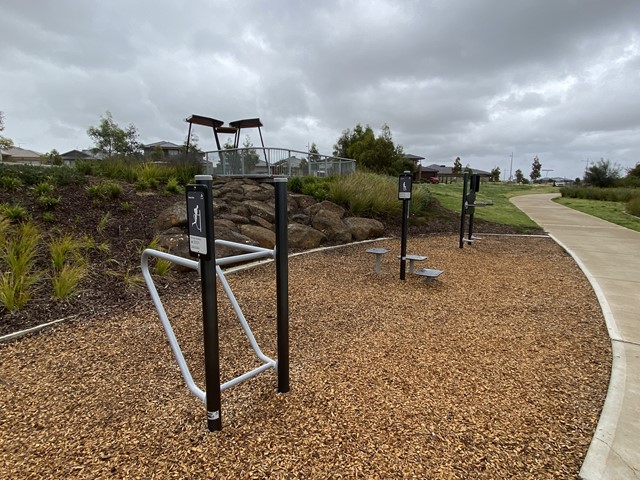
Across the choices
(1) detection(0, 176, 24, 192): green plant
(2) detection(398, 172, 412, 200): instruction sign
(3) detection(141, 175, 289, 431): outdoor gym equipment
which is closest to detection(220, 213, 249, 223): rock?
(2) detection(398, 172, 412, 200): instruction sign

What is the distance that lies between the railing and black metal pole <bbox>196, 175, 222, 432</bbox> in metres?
10.7

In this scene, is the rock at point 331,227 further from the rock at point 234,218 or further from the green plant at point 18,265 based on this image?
the green plant at point 18,265

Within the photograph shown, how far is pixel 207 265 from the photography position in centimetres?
188

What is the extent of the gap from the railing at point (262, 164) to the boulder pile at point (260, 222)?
277 cm

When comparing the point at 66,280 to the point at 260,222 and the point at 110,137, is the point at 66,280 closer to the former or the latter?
the point at 260,222

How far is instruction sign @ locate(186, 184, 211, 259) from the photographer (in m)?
1.78

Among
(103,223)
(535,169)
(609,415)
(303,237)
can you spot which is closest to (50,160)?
(103,223)

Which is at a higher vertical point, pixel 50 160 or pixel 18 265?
pixel 50 160

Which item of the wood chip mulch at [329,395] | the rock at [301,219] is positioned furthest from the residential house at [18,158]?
the wood chip mulch at [329,395]

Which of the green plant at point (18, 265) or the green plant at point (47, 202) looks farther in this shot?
the green plant at point (47, 202)

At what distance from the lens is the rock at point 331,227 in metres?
7.69

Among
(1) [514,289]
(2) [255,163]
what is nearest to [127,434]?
(1) [514,289]

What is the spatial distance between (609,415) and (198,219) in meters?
2.62

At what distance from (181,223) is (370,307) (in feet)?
11.8
